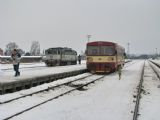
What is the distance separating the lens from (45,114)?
10.7 metres

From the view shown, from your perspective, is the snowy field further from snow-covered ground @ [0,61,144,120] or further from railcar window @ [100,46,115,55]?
railcar window @ [100,46,115,55]

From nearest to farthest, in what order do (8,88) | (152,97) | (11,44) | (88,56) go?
(152,97)
(8,88)
(88,56)
(11,44)

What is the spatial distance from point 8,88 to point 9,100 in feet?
9.42

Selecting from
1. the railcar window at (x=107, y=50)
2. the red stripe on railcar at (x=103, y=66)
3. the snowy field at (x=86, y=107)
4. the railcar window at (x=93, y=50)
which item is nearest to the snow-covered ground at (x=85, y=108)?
the snowy field at (x=86, y=107)

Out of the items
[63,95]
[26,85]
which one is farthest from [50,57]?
[63,95]

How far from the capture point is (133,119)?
387 inches

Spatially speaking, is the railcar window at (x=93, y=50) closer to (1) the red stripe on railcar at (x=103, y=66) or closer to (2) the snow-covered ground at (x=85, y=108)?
(1) the red stripe on railcar at (x=103, y=66)

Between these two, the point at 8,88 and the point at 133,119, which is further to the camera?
the point at 8,88

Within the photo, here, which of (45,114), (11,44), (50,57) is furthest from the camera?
(11,44)

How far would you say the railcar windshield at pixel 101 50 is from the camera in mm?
31969

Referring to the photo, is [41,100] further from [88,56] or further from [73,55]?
[73,55]

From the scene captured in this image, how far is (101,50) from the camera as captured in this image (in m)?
32.2

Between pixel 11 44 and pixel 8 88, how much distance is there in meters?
157

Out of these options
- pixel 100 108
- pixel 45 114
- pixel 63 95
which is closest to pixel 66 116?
pixel 45 114
